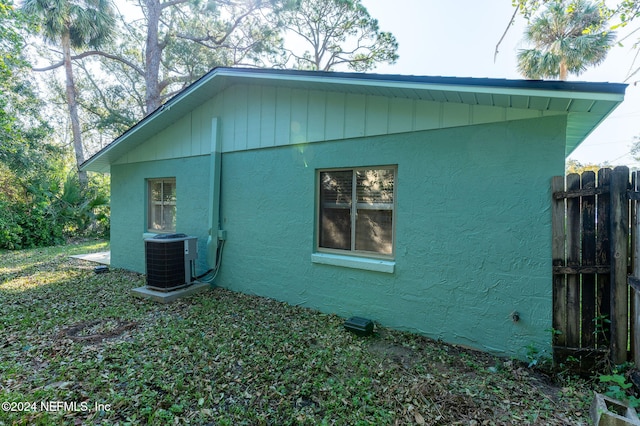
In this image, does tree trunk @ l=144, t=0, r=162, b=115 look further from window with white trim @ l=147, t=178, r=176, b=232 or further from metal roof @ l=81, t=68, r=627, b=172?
metal roof @ l=81, t=68, r=627, b=172

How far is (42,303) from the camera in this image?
17.4 feet

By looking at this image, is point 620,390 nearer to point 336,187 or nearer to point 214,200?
point 336,187

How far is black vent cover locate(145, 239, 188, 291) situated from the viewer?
5547 mm

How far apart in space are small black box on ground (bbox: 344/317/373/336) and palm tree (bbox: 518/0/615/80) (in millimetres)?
13760

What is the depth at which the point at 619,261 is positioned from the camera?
2.82 m

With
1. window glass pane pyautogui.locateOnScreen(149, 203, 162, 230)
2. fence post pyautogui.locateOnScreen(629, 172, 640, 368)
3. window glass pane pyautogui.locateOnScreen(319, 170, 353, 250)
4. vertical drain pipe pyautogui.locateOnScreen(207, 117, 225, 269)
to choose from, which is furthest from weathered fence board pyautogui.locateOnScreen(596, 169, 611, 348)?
window glass pane pyautogui.locateOnScreen(149, 203, 162, 230)

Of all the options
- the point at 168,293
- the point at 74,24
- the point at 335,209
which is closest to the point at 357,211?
the point at 335,209

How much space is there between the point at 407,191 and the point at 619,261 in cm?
214

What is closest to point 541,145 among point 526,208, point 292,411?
point 526,208

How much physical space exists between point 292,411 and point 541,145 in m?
3.56

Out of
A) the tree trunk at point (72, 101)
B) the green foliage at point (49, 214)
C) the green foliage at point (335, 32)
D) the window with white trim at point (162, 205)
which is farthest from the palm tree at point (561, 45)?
the tree trunk at point (72, 101)

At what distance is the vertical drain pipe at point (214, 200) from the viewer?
19.7 ft

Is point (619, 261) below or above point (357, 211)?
below

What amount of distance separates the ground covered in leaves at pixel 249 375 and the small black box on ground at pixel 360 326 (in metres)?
0.11
